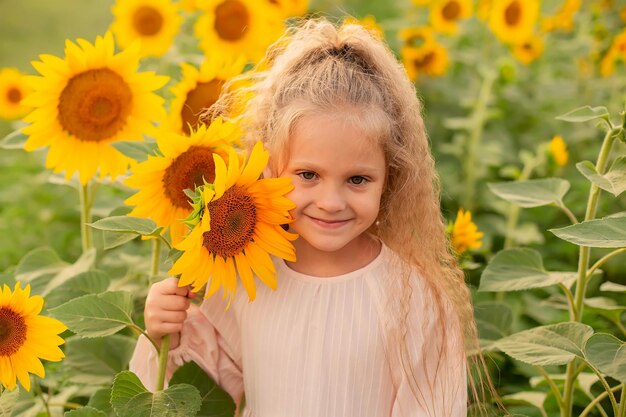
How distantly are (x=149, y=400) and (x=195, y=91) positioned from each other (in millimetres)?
619

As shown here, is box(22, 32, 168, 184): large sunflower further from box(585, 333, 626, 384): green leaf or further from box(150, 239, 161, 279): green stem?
box(585, 333, 626, 384): green leaf

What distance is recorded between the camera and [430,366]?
1330mm

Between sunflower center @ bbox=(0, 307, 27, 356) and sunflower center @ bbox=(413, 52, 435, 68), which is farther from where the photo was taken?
sunflower center @ bbox=(413, 52, 435, 68)

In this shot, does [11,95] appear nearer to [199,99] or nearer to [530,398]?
[199,99]

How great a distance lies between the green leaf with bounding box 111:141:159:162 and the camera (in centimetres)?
140

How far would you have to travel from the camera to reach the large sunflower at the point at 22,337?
1.17 m

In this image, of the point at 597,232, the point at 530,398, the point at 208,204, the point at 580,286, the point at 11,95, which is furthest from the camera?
the point at 11,95

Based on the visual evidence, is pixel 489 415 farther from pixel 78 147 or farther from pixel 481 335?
pixel 78 147

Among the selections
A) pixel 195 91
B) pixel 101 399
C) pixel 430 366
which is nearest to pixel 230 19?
pixel 195 91

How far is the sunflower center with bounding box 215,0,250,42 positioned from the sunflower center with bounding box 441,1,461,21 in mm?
1091

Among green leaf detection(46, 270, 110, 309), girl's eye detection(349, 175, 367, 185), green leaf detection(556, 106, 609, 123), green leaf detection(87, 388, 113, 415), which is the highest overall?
green leaf detection(556, 106, 609, 123)

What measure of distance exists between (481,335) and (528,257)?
18 cm

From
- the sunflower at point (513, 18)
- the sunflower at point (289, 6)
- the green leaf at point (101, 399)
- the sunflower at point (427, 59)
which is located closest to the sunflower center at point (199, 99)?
the green leaf at point (101, 399)

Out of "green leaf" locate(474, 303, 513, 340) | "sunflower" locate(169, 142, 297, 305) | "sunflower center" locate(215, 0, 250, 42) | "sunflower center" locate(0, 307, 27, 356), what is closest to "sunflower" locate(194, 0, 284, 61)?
"sunflower center" locate(215, 0, 250, 42)
